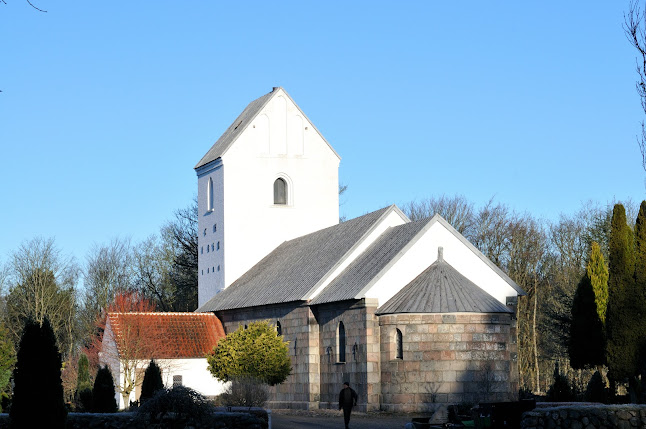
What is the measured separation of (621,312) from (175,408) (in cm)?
1453

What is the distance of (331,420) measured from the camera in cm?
2975

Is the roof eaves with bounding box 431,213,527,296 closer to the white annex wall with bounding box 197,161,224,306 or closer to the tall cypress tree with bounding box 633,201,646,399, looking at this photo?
the tall cypress tree with bounding box 633,201,646,399

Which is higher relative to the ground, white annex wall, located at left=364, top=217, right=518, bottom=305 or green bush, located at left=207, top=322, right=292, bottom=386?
white annex wall, located at left=364, top=217, right=518, bottom=305

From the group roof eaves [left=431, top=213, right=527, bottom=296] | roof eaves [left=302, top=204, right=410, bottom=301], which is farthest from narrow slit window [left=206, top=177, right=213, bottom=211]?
roof eaves [left=431, top=213, right=527, bottom=296]

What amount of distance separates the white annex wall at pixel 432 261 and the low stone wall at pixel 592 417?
11250 mm

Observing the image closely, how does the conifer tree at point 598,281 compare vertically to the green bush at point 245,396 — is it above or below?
above

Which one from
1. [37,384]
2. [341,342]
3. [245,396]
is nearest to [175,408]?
[37,384]

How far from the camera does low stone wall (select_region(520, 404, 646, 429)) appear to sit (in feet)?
69.2

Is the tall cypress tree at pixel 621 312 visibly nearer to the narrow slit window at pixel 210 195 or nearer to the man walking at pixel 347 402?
the man walking at pixel 347 402

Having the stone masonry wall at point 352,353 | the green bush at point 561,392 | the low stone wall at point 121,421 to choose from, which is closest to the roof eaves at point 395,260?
the stone masonry wall at point 352,353

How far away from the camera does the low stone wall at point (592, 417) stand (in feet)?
69.2

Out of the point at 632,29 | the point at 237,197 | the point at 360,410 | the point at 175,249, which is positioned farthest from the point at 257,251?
the point at 632,29

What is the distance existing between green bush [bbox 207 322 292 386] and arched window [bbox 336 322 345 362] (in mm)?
2122

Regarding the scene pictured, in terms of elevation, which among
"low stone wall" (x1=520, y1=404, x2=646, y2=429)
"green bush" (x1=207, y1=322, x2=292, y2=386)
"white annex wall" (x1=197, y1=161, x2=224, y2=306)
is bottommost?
"low stone wall" (x1=520, y1=404, x2=646, y2=429)
